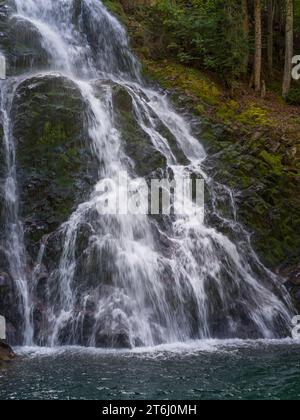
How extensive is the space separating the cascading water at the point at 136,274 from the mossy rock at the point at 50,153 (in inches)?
8.2

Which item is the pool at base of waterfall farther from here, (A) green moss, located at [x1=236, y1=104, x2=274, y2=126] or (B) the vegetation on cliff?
(A) green moss, located at [x1=236, y1=104, x2=274, y2=126]

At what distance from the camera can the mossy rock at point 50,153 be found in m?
11.3

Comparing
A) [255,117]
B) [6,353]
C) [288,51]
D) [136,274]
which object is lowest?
[6,353]

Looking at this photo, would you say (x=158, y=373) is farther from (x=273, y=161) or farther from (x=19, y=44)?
(x=19, y=44)

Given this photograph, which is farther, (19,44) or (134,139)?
(19,44)

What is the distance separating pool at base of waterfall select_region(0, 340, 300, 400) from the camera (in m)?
6.86

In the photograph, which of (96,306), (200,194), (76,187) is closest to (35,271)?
(96,306)

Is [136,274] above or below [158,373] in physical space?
above

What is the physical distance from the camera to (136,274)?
1050 centimetres

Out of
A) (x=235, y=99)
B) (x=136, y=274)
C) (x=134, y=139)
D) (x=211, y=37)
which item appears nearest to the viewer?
(x=136, y=274)

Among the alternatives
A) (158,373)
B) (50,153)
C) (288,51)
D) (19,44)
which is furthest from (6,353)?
Answer: (288,51)

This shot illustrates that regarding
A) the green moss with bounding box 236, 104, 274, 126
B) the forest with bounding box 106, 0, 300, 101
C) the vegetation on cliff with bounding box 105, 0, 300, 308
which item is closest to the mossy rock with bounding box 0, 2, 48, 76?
the vegetation on cliff with bounding box 105, 0, 300, 308

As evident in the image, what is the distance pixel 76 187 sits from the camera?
464 inches

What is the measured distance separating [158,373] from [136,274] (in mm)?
3081
